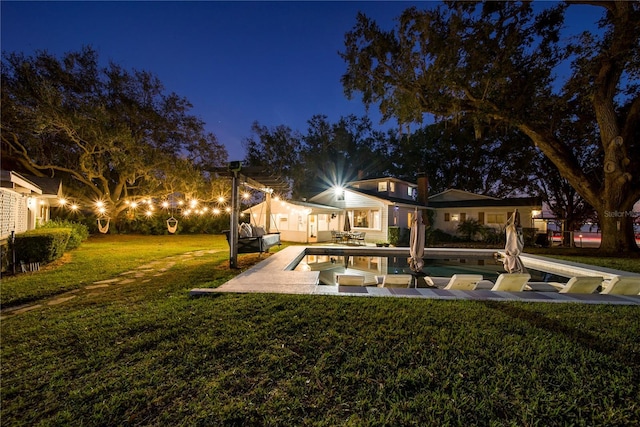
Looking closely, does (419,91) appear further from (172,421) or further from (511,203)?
(172,421)

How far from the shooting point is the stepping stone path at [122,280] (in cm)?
451

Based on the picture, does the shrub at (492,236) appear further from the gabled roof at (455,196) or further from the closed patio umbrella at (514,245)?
the closed patio umbrella at (514,245)

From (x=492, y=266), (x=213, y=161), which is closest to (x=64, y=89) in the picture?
(x=213, y=161)

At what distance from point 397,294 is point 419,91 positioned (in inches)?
458

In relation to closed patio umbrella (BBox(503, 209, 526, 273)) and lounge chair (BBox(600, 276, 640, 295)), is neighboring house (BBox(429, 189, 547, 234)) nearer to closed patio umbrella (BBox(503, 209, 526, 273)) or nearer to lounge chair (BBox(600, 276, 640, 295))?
closed patio umbrella (BBox(503, 209, 526, 273))

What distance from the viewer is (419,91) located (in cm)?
1294

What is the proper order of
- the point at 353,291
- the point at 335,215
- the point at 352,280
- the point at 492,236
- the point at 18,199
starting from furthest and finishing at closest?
the point at 335,215 → the point at 492,236 → the point at 18,199 → the point at 352,280 → the point at 353,291

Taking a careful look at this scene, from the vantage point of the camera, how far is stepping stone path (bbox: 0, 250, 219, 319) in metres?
4.51

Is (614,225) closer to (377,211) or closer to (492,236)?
(492,236)

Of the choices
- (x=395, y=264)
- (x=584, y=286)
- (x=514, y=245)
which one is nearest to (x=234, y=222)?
(x=395, y=264)

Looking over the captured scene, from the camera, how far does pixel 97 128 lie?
49.0 feet

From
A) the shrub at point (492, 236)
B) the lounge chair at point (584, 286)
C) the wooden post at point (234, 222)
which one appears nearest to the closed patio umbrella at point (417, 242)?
the lounge chair at point (584, 286)

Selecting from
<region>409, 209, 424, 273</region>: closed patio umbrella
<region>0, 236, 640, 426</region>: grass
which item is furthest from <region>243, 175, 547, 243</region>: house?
<region>0, 236, 640, 426</region>: grass

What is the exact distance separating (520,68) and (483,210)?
1076cm
